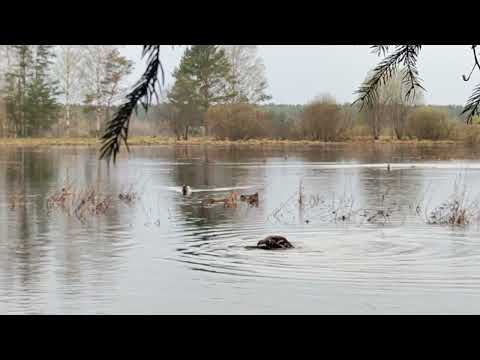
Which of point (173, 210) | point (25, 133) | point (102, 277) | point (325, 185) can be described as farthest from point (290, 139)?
point (102, 277)

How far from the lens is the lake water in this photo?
9.91m

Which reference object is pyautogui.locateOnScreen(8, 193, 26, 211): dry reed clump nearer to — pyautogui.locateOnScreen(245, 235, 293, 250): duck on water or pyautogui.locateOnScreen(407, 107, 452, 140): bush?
pyautogui.locateOnScreen(245, 235, 293, 250): duck on water

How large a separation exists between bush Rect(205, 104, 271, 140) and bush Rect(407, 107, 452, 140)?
893cm

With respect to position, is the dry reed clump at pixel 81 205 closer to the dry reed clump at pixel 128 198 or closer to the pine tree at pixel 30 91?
the dry reed clump at pixel 128 198

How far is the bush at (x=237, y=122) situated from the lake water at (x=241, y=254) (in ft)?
80.4

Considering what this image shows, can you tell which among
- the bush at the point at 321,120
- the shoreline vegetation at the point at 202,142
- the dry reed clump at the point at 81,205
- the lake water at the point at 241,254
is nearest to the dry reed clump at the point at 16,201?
the lake water at the point at 241,254

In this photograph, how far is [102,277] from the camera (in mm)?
11523

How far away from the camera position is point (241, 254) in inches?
486

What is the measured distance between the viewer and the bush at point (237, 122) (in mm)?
49750
